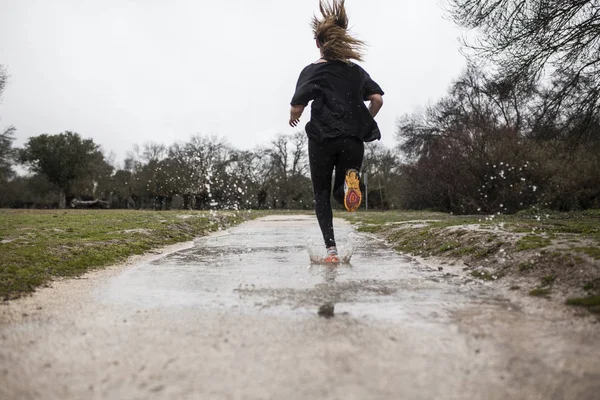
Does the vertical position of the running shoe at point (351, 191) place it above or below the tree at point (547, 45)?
below

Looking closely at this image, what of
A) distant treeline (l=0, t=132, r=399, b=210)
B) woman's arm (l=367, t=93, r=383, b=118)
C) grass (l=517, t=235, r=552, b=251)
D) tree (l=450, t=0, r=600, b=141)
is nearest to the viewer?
grass (l=517, t=235, r=552, b=251)

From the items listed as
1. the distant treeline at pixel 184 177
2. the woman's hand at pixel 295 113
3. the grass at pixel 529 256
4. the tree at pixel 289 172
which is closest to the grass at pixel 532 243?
the grass at pixel 529 256

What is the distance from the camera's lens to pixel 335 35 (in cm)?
493

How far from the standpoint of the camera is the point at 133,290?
11.3 ft

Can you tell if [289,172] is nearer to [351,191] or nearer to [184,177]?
[184,177]

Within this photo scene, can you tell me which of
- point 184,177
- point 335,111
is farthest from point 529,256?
point 184,177

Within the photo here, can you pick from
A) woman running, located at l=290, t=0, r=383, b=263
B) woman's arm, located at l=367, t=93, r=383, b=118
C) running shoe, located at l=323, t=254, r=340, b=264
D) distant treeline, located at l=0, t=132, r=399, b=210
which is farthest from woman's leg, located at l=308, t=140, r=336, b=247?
distant treeline, located at l=0, t=132, r=399, b=210

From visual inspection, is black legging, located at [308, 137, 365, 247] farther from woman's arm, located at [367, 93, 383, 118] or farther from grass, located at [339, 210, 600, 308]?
grass, located at [339, 210, 600, 308]

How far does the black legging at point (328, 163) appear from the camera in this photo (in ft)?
16.1

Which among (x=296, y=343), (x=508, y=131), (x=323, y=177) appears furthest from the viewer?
(x=508, y=131)

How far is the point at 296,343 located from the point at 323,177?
3.12 meters

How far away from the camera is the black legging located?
4898 mm

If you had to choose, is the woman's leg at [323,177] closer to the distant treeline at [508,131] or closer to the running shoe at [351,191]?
the running shoe at [351,191]

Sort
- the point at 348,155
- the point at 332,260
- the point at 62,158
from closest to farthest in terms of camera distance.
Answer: the point at 332,260 < the point at 348,155 < the point at 62,158
